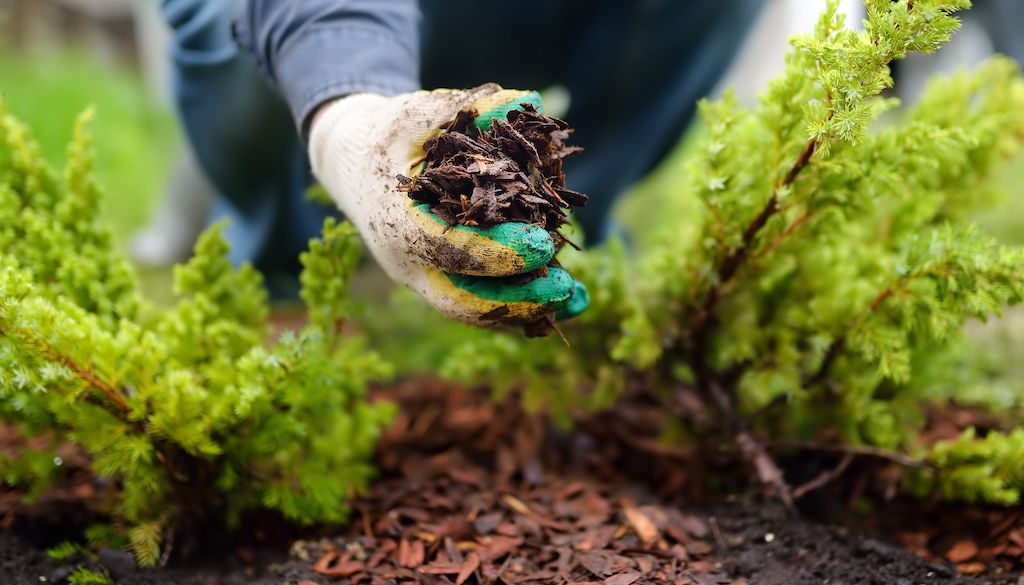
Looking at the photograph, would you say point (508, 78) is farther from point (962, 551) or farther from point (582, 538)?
point (962, 551)

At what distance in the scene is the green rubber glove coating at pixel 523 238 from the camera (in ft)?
3.91

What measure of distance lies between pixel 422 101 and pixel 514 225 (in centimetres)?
32

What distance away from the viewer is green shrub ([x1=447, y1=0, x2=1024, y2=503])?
1419mm

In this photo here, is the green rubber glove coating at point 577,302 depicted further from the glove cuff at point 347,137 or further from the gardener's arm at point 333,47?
the gardener's arm at point 333,47

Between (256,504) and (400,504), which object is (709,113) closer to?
(400,504)

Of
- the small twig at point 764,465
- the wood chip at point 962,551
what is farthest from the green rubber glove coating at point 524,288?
the wood chip at point 962,551

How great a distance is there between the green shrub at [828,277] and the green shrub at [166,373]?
1.51 feet

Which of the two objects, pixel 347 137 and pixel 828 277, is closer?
pixel 347 137

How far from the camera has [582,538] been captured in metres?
1.60

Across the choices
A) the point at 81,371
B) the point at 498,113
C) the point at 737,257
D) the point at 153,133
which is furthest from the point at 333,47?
the point at 153,133

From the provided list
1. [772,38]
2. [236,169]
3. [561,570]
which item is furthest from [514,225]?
[772,38]

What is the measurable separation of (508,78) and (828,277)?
1610 millimetres

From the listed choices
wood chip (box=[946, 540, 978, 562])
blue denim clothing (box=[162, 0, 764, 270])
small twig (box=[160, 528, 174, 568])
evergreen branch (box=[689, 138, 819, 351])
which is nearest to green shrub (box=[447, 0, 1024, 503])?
evergreen branch (box=[689, 138, 819, 351])

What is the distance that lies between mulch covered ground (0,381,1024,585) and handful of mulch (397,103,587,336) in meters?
0.66
